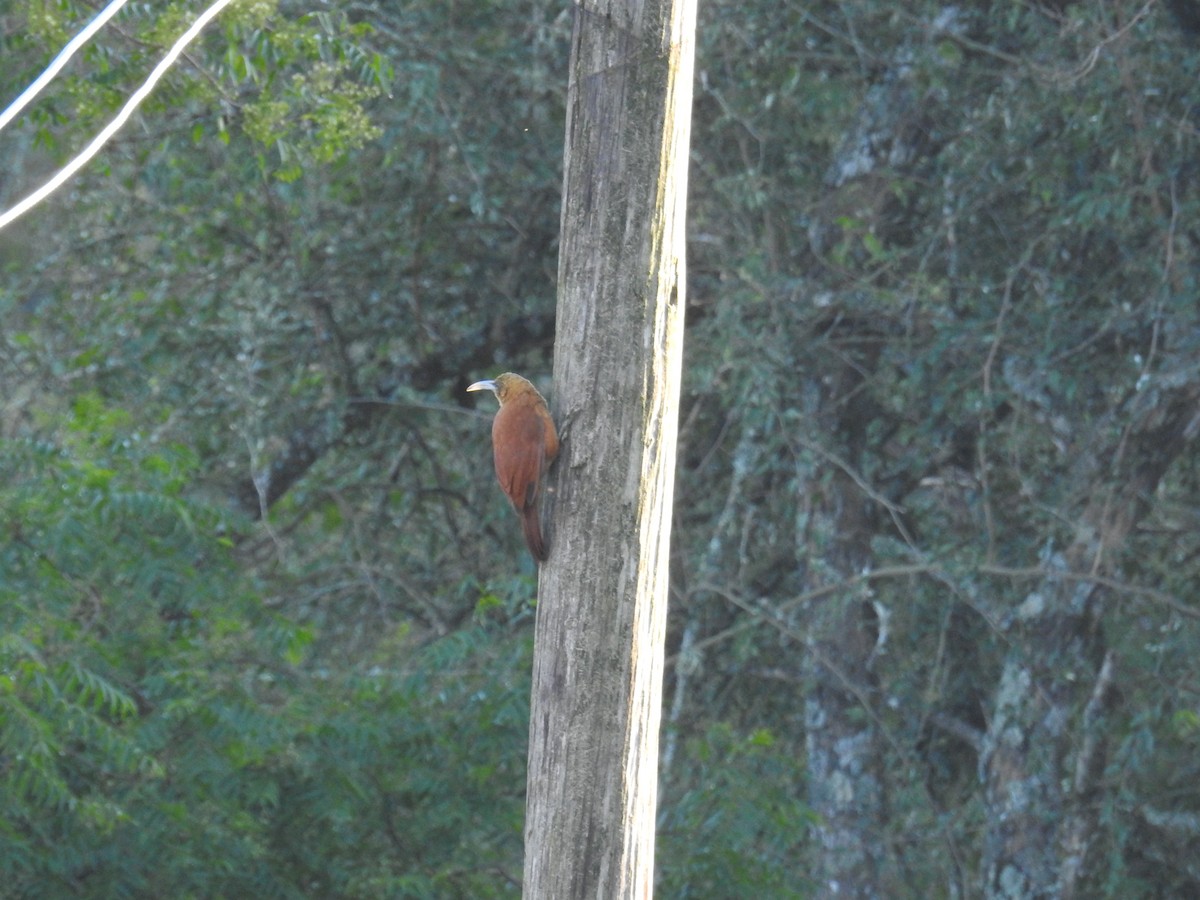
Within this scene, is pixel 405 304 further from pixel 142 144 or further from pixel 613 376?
pixel 613 376

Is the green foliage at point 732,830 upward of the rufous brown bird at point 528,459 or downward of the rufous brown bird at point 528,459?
downward

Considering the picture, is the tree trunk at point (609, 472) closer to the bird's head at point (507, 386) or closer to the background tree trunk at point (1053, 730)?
the bird's head at point (507, 386)

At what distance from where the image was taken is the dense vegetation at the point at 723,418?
7547 millimetres

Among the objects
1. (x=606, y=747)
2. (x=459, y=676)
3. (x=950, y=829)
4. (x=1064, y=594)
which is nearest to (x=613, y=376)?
(x=606, y=747)

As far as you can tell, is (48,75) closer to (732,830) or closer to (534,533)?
(534,533)

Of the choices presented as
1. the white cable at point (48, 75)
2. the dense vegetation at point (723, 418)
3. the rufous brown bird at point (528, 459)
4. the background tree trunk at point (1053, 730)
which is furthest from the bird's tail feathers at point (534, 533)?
the background tree trunk at point (1053, 730)

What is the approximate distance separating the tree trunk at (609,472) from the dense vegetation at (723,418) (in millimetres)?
3705

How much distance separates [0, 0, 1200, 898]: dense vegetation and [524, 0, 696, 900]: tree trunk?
12.2 feet

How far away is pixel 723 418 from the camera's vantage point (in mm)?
10422

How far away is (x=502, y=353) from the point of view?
35.0 feet

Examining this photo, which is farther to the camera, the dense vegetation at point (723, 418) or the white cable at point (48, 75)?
the dense vegetation at point (723, 418)

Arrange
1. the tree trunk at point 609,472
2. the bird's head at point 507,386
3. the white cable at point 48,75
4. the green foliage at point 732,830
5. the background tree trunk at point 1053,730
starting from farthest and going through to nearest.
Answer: the background tree trunk at point 1053,730 → the green foliage at point 732,830 → the bird's head at point 507,386 → the tree trunk at point 609,472 → the white cable at point 48,75

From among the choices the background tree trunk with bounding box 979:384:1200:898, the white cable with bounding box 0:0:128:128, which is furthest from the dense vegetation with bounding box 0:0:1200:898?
the white cable with bounding box 0:0:128:128

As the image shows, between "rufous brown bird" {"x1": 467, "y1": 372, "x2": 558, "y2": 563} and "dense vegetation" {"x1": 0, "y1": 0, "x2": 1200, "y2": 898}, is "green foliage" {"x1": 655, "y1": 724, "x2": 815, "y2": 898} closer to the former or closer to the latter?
"dense vegetation" {"x1": 0, "y1": 0, "x2": 1200, "y2": 898}
